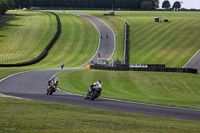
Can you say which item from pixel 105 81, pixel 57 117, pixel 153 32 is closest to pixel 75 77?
pixel 105 81

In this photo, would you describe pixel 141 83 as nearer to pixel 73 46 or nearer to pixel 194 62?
pixel 194 62

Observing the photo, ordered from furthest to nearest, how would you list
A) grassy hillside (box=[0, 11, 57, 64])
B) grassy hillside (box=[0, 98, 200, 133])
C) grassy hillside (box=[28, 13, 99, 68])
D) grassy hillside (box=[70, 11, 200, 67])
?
grassy hillside (box=[0, 11, 57, 64]), grassy hillside (box=[28, 13, 99, 68]), grassy hillside (box=[70, 11, 200, 67]), grassy hillside (box=[0, 98, 200, 133])

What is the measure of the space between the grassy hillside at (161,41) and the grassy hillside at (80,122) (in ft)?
197

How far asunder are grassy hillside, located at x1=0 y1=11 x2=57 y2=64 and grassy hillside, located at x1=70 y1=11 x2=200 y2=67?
18.1 meters

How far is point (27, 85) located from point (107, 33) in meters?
72.6

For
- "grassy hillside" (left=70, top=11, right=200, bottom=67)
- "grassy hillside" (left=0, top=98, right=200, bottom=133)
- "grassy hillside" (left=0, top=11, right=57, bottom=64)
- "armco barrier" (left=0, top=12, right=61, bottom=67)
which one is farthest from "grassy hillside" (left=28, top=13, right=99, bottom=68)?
"grassy hillside" (left=0, top=98, right=200, bottom=133)

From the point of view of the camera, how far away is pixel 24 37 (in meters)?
111

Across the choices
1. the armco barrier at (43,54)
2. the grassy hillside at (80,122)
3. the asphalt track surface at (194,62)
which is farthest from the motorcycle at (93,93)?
the asphalt track surface at (194,62)

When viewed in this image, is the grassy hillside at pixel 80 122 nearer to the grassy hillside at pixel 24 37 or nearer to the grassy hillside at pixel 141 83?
the grassy hillside at pixel 141 83

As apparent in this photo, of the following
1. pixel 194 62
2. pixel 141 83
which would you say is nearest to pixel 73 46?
pixel 194 62

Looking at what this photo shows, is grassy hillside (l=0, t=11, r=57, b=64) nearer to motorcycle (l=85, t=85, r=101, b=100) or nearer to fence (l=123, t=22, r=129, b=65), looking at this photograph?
fence (l=123, t=22, r=129, b=65)

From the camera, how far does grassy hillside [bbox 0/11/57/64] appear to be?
9379 centimetres

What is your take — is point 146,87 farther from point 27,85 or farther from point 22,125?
point 22,125

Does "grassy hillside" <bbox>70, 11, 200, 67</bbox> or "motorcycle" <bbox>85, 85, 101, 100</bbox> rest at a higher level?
"motorcycle" <bbox>85, 85, 101, 100</bbox>
